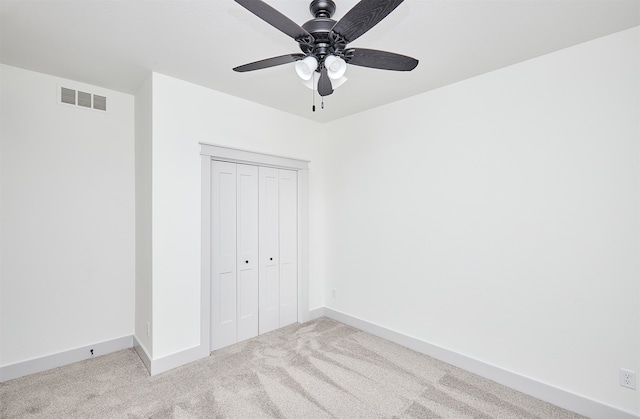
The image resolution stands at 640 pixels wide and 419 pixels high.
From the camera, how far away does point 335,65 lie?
1.61 metres

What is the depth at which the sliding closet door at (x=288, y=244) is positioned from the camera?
3705 millimetres

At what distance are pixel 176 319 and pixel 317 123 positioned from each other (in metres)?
2.94

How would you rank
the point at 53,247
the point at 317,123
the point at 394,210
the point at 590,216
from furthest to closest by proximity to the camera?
the point at 317,123 < the point at 394,210 < the point at 53,247 < the point at 590,216

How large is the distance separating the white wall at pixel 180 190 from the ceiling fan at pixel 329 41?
1.35m

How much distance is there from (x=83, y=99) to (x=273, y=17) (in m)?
2.68

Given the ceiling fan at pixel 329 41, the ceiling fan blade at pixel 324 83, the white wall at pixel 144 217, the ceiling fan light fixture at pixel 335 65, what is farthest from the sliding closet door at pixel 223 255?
the ceiling fan light fixture at pixel 335 65

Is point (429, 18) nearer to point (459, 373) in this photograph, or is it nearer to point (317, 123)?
point (317, 123)

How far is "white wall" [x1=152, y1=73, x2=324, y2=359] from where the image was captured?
8.72ft

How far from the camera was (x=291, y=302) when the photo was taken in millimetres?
3785

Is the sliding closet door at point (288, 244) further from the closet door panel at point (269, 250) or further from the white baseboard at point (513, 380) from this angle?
the white baseboard at point (513, 380)

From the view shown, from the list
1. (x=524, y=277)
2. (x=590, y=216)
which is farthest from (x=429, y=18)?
(x=524, y=277)

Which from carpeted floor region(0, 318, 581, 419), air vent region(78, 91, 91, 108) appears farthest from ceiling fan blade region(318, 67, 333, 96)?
air vent region(78, 91, 91, 108)

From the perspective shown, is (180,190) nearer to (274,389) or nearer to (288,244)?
(288,244)

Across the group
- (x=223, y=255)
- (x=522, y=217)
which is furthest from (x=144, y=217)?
(x=522, y=217)
